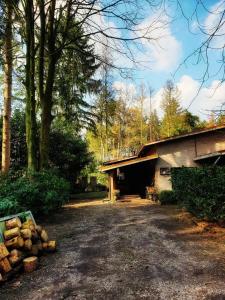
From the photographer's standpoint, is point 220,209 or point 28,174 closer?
point 220,209

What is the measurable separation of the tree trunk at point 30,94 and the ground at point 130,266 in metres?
5.22

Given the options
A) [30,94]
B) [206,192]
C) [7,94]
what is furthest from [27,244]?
[7,94]

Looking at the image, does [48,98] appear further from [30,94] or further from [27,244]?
[27,244]

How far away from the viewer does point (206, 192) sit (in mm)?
8656

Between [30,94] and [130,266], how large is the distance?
1040 centimetres

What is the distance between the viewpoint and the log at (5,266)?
501cm

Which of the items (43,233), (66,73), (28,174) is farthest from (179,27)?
(66,73)

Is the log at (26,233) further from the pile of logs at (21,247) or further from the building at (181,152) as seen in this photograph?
the building at (181,152)

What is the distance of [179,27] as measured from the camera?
439 centimetres

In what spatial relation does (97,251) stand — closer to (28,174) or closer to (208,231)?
(208,231)

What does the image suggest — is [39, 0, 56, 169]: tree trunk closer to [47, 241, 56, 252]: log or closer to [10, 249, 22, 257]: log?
[47, 241, 56, 252]: log

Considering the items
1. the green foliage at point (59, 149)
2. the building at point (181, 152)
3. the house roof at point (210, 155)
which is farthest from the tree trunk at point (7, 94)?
the house roof at point (210, 155)

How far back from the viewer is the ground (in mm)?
4324

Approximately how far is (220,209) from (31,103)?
9.69m
